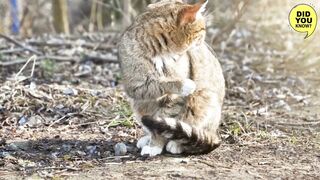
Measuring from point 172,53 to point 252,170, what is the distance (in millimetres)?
878

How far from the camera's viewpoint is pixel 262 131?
489cm

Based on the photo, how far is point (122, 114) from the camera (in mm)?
5176

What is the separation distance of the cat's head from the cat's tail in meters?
0.50

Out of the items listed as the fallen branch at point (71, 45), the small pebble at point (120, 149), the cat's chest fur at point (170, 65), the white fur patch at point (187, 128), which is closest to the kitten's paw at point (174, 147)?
the white fur patch at point (187, 128)

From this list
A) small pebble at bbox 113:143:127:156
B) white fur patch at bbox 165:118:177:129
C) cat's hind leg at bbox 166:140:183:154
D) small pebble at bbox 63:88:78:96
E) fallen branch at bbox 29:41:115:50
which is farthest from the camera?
fallen branch at bbox 29:41:115:50

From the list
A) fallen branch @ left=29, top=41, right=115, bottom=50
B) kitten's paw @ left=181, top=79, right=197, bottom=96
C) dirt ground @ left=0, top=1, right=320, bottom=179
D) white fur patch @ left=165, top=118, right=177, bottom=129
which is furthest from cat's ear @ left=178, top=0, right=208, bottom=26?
fallen branch @ left=29, top=41, right=115, bottom=50

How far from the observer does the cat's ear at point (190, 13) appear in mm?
3895

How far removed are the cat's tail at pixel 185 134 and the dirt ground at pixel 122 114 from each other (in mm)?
71

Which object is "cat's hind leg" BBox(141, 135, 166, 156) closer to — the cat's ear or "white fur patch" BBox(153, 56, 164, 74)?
"white fur patch" BBox(153, 56, 164, 74)

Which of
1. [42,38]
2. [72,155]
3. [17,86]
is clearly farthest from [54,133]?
[42,38]

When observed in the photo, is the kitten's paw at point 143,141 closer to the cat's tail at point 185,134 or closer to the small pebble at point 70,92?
the cat's tail at point 185,134

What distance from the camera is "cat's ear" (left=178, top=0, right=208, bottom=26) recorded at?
3895 millimetres

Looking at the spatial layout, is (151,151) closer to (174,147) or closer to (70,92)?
(174,147)

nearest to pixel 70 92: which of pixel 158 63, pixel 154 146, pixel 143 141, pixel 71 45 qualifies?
pixel 143 141
